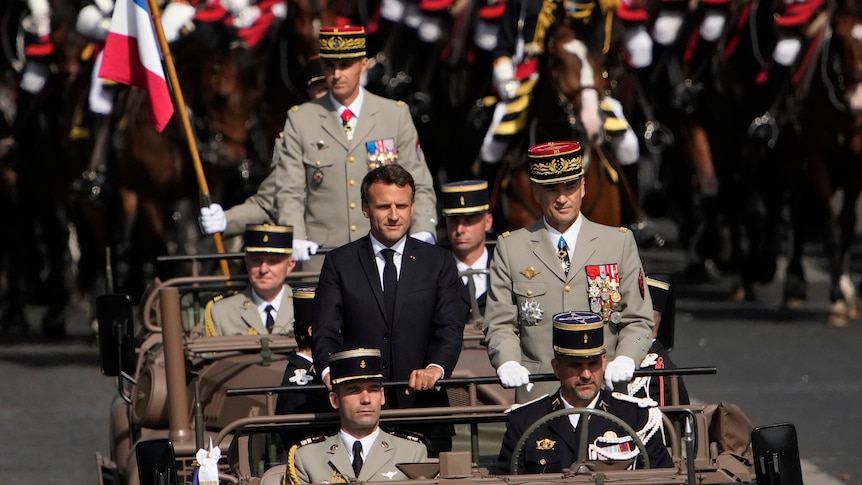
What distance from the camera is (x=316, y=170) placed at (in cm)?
1134

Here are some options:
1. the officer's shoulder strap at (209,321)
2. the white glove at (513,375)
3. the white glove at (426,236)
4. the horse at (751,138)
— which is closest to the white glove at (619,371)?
the white glove at (513,375)

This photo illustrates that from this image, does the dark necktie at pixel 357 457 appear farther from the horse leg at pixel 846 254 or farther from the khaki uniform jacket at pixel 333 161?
the horse leg at pixel 846 254

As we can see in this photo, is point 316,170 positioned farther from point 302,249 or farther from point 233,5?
point 233,5

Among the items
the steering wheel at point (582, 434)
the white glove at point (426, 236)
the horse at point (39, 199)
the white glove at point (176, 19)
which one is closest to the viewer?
the steering wheel at point (582, 434)

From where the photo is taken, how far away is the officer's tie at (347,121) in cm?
1116

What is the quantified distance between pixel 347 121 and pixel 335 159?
23 centimetres

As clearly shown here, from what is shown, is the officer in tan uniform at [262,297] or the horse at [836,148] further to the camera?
the horse at [836,148]

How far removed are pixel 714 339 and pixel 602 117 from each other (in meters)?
4.04

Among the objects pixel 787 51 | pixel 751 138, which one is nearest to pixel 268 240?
pixel 787 51

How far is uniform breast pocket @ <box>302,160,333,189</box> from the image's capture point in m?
11.3

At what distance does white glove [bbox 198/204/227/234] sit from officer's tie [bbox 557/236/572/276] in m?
3.12

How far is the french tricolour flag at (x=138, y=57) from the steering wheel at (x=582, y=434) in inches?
178

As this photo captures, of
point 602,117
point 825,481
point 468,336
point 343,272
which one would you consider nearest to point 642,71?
point 602,117

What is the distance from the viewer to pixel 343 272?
8.78 m
